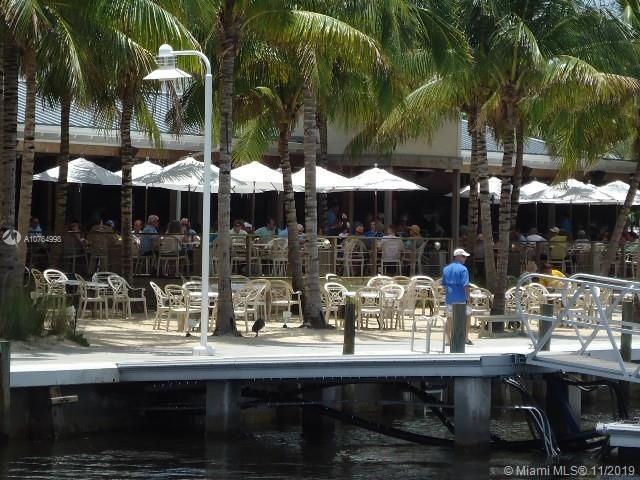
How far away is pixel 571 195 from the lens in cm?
3512

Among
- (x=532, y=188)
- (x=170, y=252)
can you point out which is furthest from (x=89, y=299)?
(x=532, y=188)

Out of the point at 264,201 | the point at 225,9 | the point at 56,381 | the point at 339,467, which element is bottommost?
the point at 339,467

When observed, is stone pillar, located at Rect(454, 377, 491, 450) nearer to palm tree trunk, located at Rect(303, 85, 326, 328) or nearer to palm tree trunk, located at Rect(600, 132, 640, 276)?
palm tree trunk, located at Rect(303, 85, 326, 328)

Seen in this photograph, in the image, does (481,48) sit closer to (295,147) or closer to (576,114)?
(576,114)

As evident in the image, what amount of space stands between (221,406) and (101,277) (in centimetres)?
862

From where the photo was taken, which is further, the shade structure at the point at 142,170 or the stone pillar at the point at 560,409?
the shade structure at the point at 142,170

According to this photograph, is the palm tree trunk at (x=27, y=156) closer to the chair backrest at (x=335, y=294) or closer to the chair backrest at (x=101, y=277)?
the chair backrest at (x=101, y=277)

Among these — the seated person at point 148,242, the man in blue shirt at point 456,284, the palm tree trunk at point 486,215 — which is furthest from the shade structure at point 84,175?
the man in blue shirt at point 456,284

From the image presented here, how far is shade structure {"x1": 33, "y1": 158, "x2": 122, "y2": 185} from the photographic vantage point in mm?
28906

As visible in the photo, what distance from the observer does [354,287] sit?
27.5 m

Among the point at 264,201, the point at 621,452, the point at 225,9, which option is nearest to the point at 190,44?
the point at 225,9

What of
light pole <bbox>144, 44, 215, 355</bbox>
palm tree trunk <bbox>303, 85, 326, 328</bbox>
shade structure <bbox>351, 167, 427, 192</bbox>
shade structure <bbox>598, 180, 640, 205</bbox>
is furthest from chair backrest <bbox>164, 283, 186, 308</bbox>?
shade structure <bbox>598, 180, 640, 205</bbox>

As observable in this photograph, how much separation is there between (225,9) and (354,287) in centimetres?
754

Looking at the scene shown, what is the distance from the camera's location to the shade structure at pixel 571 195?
35.0 meters
